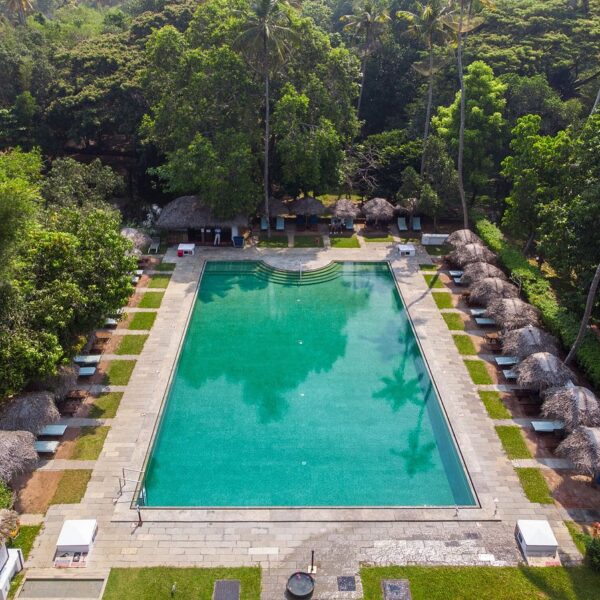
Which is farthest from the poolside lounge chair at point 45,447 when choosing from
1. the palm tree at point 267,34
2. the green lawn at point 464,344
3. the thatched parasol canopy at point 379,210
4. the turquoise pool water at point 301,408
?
the thatched parasol canopy at point 379,210

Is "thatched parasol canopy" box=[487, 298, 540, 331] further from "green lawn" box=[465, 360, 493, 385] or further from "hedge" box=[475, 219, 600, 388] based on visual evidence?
"green lawn" box=[465, 360, 493, 385]

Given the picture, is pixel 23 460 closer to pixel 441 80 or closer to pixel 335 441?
pixel 335 441

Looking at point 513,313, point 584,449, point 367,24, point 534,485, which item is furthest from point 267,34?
point 534,485

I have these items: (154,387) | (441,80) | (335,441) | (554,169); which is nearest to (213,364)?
(154,387)

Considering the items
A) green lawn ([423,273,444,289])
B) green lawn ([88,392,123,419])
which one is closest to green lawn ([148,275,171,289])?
green lawn ([88,392,123,419])

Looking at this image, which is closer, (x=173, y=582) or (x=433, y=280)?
(x=173, y=582)

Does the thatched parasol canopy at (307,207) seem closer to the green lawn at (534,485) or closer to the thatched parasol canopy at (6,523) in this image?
the green lawn at (534,485)

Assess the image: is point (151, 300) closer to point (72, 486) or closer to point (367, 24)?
point (72, 486)
